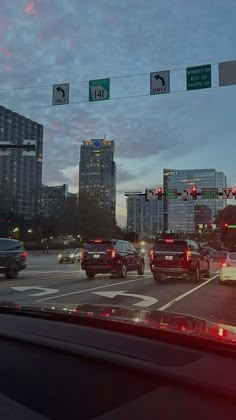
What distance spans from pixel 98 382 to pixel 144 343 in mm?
266

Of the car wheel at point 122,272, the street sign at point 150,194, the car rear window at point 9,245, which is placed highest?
the street sign at point 150,194

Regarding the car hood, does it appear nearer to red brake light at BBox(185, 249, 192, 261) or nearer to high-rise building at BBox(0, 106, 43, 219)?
red brake light at BBox(185, 249, 192, 261)

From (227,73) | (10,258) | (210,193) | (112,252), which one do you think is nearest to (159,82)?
(227,73)

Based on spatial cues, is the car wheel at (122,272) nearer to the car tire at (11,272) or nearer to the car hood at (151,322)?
the car tire at (11,272)

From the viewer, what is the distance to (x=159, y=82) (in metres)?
17.7

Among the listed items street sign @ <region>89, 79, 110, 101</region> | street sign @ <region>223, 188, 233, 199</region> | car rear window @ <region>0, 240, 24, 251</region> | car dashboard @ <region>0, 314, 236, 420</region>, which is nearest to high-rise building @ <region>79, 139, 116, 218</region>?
street sign @ <region>223, 188, 233, 199</region>

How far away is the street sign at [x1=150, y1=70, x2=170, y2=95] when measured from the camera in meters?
17.6

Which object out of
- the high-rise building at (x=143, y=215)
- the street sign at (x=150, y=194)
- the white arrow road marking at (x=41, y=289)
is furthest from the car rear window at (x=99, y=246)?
the high-rise building at (x=143, y=215)

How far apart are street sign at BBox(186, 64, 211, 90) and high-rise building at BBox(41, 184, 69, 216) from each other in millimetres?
87617

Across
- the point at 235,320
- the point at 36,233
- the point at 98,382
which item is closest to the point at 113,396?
the point at 98,382

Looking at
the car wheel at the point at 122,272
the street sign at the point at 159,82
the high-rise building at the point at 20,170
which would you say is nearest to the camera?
the street sign at the point at 159,82

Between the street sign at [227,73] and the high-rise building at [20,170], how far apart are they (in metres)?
26.9

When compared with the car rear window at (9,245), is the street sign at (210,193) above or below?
above

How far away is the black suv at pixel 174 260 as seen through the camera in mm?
18906
